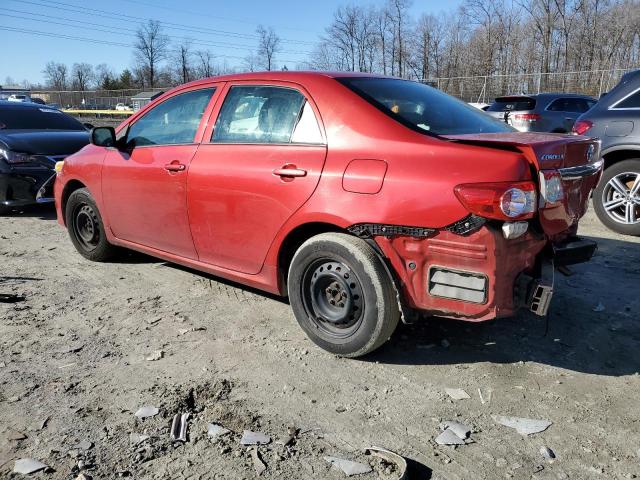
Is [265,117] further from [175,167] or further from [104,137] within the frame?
[104,137]

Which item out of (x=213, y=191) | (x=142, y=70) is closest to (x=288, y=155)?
(x=213, y=191)

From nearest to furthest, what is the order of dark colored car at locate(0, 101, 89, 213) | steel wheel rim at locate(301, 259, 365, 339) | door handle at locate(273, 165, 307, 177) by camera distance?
steel wheel rim at locate(301, 259, 365, 339) < door handle at locate(273, 165, 307, 177) < dark colored car at locate(0, 101, 89, 213)

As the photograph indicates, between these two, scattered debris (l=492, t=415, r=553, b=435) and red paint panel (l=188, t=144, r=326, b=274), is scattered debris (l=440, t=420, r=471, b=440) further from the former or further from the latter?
red paint panel (l=188, t=144, r=326, b=274)

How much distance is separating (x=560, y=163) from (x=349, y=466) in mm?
1930

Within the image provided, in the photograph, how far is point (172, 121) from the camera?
14.4 feet

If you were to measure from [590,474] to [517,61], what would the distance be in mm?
57063

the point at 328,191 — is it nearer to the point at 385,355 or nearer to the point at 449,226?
the point at 449,226

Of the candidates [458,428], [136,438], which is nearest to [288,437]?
[136,438]

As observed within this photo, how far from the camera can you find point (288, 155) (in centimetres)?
341

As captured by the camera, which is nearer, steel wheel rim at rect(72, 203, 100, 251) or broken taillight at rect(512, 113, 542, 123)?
steel wheel rim at rect(72, 203, 100, 251)

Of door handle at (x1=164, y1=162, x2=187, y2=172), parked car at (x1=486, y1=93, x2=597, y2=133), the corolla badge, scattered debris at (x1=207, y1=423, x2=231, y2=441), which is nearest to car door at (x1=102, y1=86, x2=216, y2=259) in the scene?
door handle at (x1=164, y1=162, x2=187, y2=172)

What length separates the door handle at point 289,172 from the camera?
10.8 ft

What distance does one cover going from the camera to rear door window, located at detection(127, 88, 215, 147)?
13.6 ft

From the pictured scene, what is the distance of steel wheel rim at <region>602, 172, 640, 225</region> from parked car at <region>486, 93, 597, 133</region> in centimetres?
662
